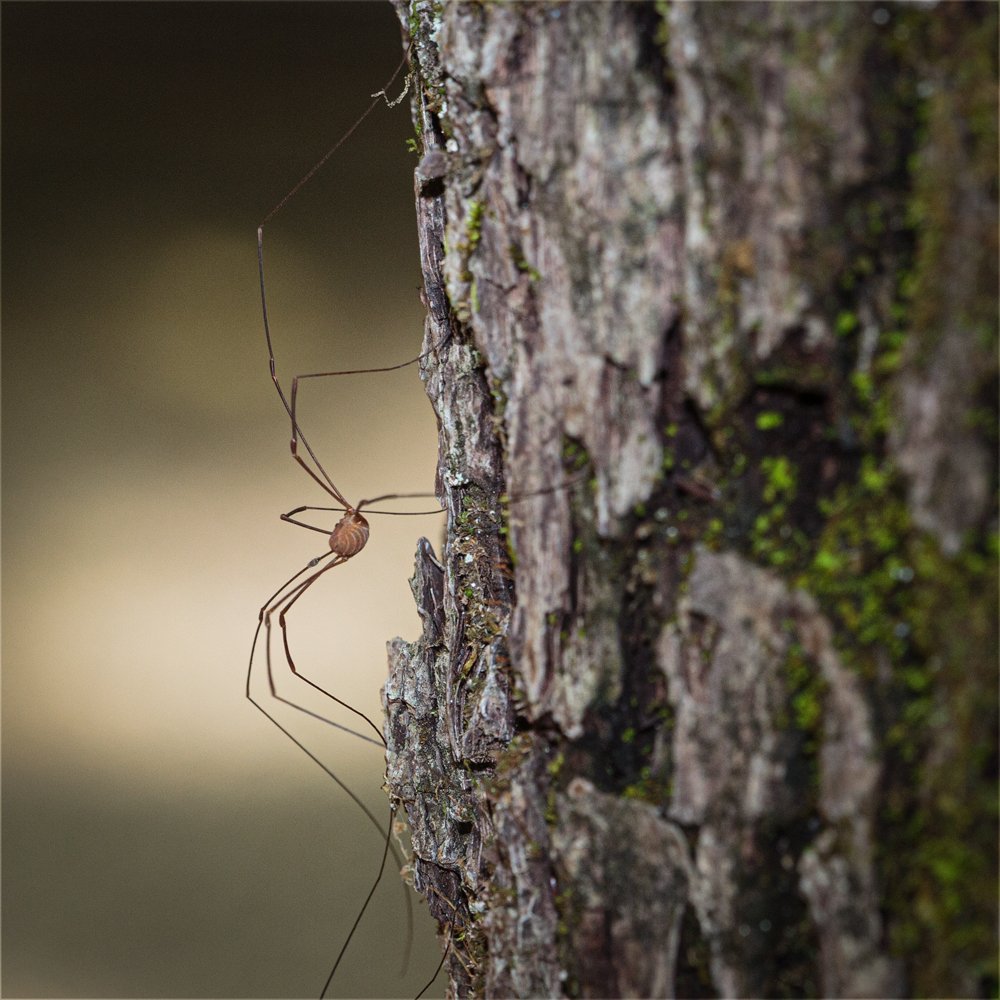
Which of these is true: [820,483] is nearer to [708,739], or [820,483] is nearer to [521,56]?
[708,739]

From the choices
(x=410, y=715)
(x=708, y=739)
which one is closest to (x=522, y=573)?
(x=708, y=739)

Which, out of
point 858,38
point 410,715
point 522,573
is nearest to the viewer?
point 858,38

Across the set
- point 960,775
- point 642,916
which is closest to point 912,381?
point 960,775

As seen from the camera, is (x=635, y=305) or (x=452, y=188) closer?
(x=635, y=305)

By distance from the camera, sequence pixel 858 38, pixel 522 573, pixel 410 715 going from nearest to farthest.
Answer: pixel 858 38 → pixel 522 573 → pixel 410 715

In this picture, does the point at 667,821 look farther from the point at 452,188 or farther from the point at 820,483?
the point at 452,188

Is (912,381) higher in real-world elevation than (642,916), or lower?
higher

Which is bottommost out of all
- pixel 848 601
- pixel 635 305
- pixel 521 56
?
pixel 848 601
